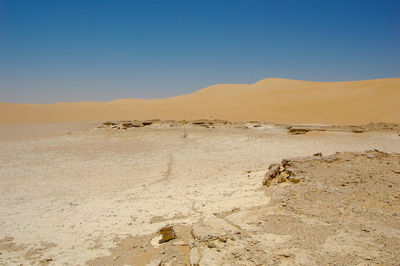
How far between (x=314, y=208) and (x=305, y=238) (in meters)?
0.80

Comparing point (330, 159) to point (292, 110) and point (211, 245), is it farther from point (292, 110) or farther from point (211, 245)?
point (292, 110)

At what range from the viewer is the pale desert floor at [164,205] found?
3.05 m

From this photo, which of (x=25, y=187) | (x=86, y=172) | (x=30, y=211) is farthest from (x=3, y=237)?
(x=86, y=172)

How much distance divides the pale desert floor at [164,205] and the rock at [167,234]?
0.27 feet

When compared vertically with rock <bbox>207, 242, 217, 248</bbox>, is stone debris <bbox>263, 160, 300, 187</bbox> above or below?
above

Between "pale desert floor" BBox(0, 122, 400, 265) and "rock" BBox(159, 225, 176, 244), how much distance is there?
0.27 ft

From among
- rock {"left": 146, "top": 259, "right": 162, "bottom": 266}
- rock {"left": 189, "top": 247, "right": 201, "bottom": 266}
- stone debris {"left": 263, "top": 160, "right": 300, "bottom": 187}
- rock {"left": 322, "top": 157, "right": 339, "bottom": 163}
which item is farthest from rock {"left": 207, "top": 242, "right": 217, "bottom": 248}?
rock {"left": 322, "top": 157, "right": 339, "bottom": 163}

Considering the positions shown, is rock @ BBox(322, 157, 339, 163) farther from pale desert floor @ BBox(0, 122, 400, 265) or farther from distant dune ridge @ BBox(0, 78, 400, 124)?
distant dune ridge @ BBox(0, 78, 400, 124)

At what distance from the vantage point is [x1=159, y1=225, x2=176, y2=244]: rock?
140 inches

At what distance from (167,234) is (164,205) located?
5.23ft

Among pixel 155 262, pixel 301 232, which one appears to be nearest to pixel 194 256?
pixel 155 262

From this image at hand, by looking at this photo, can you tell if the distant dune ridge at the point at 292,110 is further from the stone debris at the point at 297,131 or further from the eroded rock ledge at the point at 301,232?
the eroded rock ledge at the point at 301,232

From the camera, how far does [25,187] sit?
6.90m

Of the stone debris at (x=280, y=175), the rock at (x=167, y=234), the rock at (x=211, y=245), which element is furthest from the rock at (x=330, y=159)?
the rock at (x=211, y=245)
